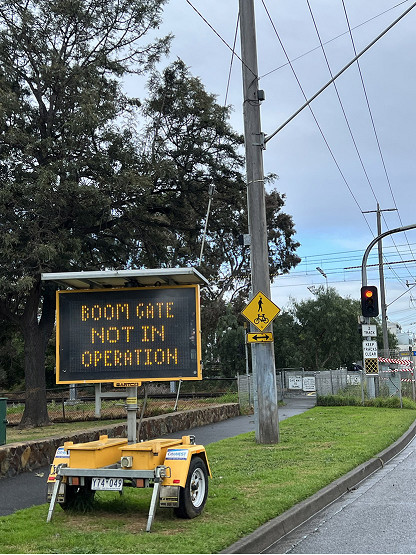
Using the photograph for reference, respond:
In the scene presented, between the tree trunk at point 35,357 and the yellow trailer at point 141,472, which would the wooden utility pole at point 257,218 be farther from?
the tree trunk at point 35,357

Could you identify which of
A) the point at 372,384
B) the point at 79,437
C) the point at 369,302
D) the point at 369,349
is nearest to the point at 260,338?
the point at 79,437

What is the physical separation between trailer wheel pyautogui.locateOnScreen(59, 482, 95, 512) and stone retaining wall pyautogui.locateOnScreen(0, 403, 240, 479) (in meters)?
3.24

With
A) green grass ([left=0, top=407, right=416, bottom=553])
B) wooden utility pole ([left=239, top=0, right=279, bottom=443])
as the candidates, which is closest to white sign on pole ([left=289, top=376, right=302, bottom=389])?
green grass ([left=0, top=407, right=416, bottom=553])

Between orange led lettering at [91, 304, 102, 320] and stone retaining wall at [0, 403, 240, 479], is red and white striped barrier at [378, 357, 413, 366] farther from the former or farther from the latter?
orange led lettering at [91, 304, 102, 320]

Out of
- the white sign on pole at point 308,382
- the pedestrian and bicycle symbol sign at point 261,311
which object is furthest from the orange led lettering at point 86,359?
the white sign on pole at point 308,382

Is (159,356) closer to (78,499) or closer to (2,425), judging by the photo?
(78,499)

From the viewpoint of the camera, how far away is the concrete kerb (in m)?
6.46

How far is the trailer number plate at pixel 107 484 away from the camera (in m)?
7.22

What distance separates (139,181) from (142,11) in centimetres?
711

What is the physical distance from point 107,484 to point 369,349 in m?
17.6

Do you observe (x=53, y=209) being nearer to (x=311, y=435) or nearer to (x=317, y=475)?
(x=311, y=435)

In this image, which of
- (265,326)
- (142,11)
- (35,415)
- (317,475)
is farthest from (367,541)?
(142,11)

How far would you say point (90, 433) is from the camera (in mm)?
13328

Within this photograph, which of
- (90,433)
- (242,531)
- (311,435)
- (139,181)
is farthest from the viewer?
(139,181)
